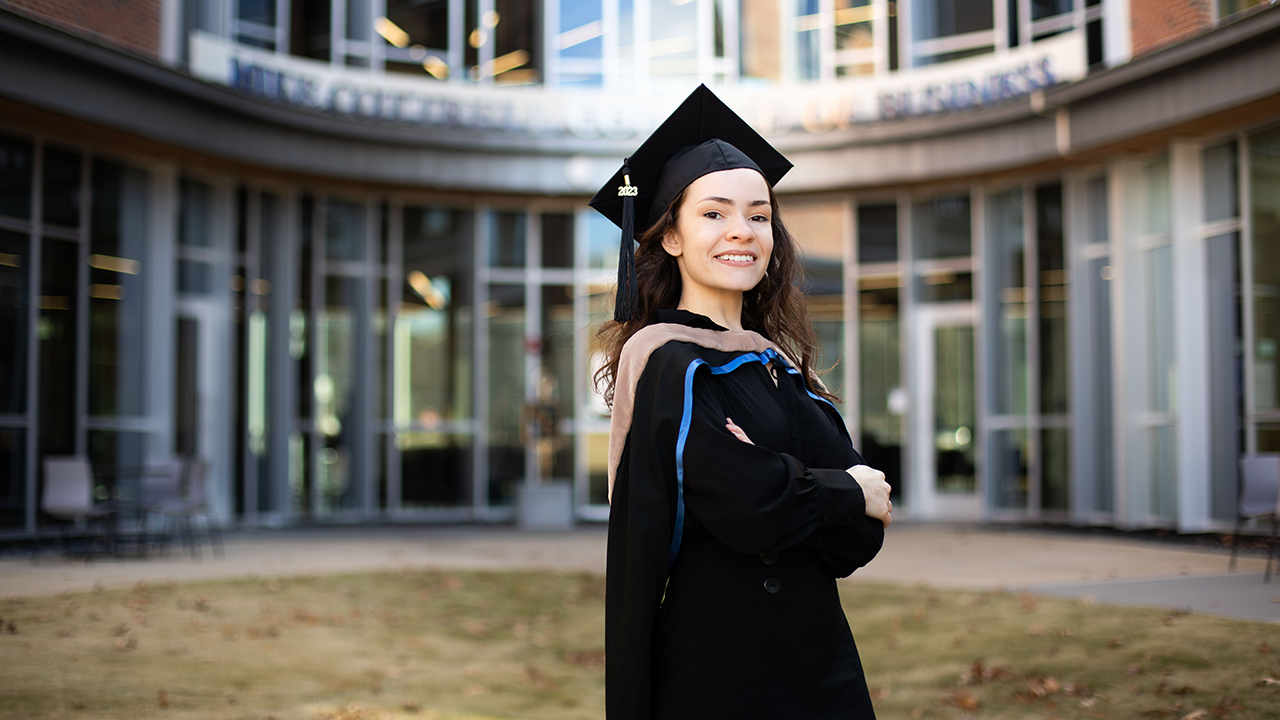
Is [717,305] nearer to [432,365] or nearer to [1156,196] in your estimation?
[1156,196]

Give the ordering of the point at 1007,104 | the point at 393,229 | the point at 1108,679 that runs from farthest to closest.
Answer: the point at 393,229 → the point at 1007,104 → the point at 1108,679

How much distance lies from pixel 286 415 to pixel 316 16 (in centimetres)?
512

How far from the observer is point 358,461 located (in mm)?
14305

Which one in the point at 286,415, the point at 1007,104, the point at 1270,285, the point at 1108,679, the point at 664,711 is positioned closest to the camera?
the point at 664,711

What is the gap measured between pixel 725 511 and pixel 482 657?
516 cm

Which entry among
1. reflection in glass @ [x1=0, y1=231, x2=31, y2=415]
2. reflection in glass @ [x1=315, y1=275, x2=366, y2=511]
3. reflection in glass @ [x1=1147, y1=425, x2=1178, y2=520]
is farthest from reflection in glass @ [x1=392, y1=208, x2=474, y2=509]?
reflection in glass @ [x1=1147, y1=425, x2=1178, y2=520]

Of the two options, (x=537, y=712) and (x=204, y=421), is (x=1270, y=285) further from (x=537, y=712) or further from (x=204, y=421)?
(x=204, y=421)

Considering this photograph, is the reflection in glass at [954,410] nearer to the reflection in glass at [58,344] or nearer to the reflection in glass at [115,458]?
the reflection in glass at [115,458]

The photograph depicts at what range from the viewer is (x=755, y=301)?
98.3 inches

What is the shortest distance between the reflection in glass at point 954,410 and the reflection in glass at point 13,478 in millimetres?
10293

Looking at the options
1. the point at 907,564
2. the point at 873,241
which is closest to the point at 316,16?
the point at 873,241

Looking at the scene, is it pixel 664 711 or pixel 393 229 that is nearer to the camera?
pixel 664 711

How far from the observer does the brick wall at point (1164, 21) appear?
1014 centimetres

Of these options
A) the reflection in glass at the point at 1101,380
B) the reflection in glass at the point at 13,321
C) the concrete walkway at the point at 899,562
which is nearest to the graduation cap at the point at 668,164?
the concrete walkway at the point at 899,562
